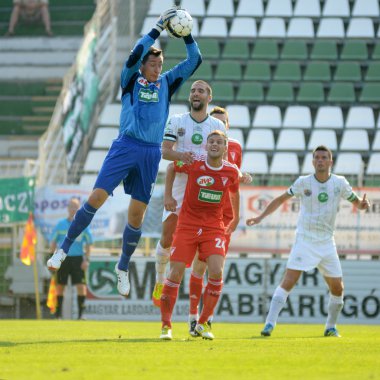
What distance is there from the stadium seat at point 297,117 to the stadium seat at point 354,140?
34.7 inches

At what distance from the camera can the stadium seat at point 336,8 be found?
1014 inches

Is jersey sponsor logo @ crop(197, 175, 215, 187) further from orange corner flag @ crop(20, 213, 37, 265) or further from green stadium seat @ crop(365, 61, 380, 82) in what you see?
green stadium seat @ crop(365, 61, 380, 82)

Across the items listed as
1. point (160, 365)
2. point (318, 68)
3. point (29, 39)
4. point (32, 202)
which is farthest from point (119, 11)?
point (160, 365)

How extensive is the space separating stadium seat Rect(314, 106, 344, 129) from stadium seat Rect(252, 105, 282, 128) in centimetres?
80

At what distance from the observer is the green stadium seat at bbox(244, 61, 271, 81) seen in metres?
24.1

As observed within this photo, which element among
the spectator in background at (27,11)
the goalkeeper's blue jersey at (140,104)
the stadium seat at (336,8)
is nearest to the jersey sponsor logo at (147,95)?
the goalkeeper's blue jersey at (140,104)

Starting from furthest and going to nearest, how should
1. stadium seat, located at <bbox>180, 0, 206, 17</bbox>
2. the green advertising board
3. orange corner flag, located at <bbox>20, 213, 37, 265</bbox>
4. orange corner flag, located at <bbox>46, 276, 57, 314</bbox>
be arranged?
1. stadium seat, located at <bbox>180, 0, 206, 17</bbox>
2. the green advertising board
3. orange corner flag, located at <bbox>20, 213, 37, 265</bbox>
4. orange corner flag, located at <bbox>46, 276, 57, 314</bbox>

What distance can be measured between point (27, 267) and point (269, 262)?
4062 mm

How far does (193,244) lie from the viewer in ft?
30.2

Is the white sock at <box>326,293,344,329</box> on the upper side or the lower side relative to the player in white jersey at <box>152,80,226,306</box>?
lower

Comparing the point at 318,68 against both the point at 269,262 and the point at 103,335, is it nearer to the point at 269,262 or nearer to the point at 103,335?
the point at 269,262

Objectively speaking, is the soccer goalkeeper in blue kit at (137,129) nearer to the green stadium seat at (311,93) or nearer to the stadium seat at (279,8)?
the green stadium seat at (311,93)

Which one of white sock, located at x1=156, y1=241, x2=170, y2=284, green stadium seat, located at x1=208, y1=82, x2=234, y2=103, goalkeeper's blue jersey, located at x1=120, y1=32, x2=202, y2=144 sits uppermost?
green stadium seat, located at x1=208, y1=82, x2=234, y2=103

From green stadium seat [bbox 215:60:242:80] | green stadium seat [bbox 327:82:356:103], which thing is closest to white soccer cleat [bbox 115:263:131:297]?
green stadium seat [bbox 327:82:356:103]
